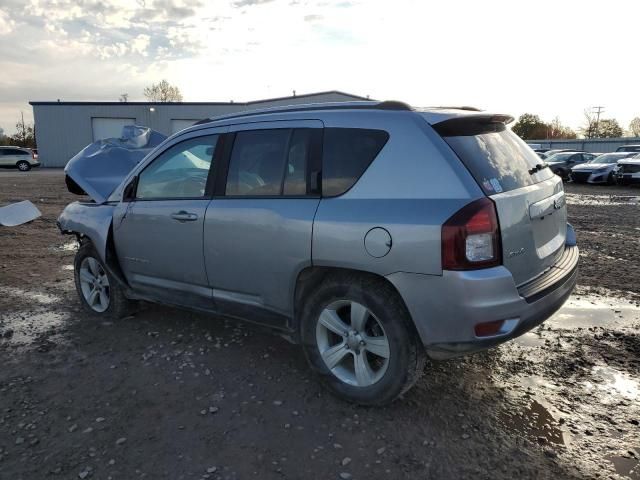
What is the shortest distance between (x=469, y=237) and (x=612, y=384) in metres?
1.72

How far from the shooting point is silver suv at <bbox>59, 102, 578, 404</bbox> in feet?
8.95

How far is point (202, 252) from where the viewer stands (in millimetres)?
3783

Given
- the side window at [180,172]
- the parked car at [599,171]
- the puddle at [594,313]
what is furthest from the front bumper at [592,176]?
the side window at [180,172]

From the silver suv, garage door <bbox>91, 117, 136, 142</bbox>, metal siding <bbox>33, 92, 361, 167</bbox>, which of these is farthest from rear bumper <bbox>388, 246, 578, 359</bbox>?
garage door <bbox>91, 117, 136, 142</bbox>

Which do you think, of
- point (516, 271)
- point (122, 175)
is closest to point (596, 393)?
point (516, 271)

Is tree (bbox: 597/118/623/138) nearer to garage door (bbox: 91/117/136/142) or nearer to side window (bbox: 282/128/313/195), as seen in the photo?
garage door (bbox: 91/117/136/142)

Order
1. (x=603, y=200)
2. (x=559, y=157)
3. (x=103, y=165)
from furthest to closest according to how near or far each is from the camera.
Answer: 1. (x=559, y=157)
2. (x=603, y=200)
3. (x=103, y=165)

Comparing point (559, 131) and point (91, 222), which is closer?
point (91, 222)

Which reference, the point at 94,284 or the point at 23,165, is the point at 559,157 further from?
the point at 23,165

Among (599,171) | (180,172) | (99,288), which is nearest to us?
(180,172)

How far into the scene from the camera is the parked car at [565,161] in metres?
26.2

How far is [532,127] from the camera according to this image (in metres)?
80.6

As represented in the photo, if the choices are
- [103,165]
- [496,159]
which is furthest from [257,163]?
[103,165]

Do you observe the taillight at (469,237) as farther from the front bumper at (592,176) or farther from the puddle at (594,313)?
the front bumper at (592,176)
